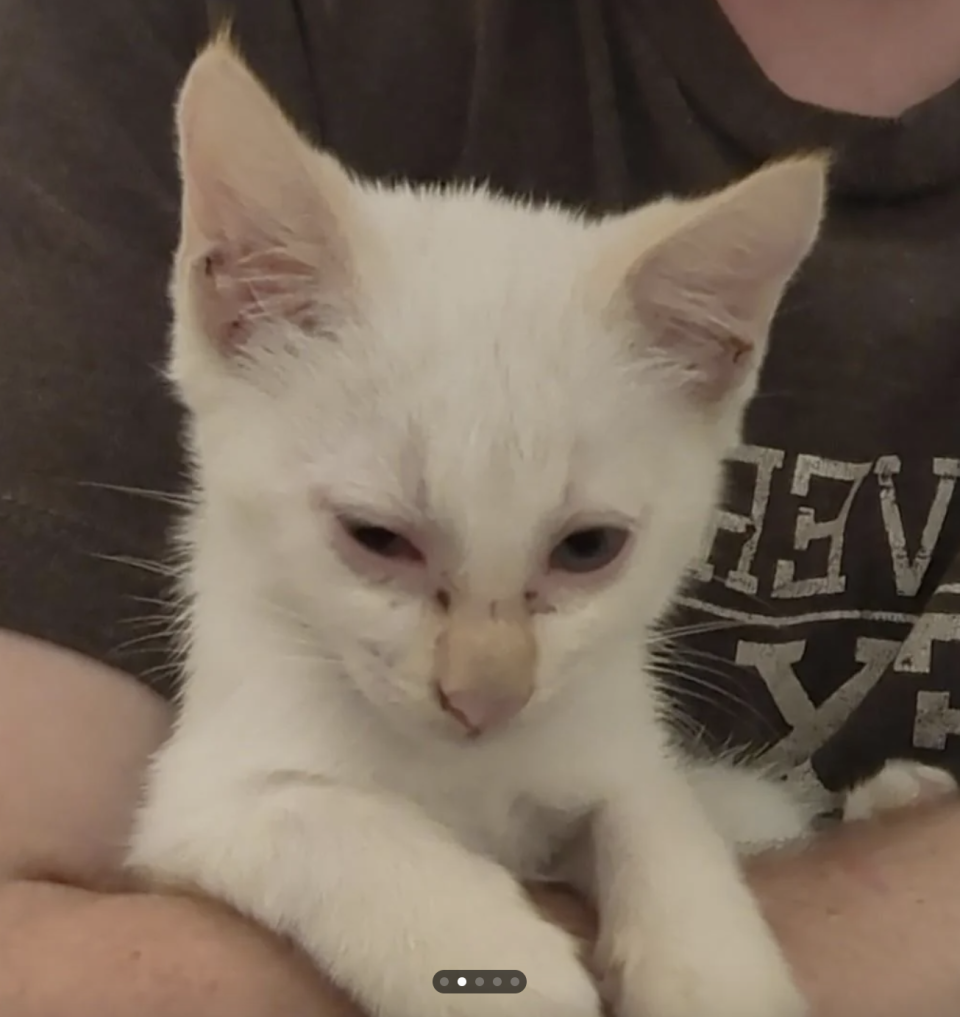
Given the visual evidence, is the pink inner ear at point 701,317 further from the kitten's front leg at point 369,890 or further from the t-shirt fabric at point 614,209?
the kitten's front leg at point 369,890

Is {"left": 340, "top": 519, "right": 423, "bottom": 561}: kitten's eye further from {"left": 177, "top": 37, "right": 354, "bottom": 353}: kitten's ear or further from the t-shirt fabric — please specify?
the t-shirt fabric

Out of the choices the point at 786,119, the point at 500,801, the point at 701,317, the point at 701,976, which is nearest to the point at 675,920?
the point at 701,976

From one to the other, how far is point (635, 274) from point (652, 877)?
38cm

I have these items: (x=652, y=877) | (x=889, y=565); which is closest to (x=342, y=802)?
(x=652, y=877)

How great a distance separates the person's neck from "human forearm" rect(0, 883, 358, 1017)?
0.76 m

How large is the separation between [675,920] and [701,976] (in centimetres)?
5

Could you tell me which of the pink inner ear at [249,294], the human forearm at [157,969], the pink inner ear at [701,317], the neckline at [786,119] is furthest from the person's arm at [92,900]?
the neckline at [786,119]

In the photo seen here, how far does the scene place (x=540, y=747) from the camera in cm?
92

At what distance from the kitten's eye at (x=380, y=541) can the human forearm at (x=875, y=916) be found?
0.35 m

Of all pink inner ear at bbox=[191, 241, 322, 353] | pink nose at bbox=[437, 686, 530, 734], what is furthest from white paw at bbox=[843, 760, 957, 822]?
pink inner ear at bbox=[191, 241, 322, 353]

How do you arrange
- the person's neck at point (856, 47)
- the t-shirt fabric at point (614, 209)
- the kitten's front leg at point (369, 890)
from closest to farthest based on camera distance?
the kitten's front leg at point (369, 890) → the t-shirt fabric at point (614, 209) → the person's neck at point (856, 47)

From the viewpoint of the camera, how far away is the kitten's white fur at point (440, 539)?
77cm

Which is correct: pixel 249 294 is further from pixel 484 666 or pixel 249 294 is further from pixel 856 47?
pixel 856 47

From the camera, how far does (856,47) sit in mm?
1120
